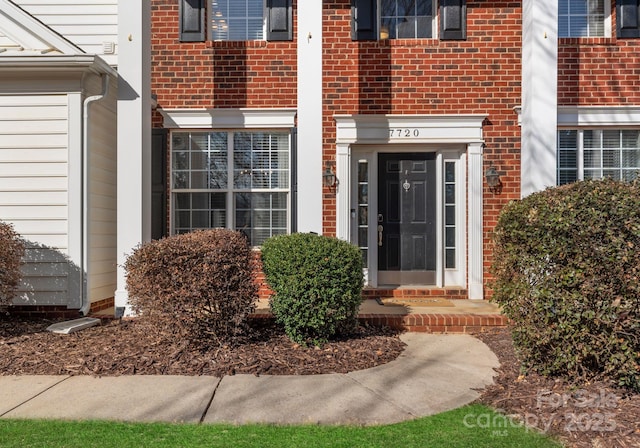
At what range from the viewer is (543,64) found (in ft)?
19.7

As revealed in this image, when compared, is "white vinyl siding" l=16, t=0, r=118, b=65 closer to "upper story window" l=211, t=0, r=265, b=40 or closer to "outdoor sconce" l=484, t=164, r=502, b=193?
"upper story window" l=211, t=0, r=265, b=40

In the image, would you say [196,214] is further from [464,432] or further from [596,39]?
[596,39]

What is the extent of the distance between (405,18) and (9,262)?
6.47 m

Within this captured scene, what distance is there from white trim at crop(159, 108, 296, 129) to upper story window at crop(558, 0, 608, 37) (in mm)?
4512

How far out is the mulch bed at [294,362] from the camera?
123 inches

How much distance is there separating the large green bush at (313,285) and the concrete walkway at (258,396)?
0.68m

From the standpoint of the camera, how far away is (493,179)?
701 centimetres

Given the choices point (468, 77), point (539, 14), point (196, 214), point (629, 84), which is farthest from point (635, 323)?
point (196, 214)

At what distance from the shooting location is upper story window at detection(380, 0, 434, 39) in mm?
7285

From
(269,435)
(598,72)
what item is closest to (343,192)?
(598,72)

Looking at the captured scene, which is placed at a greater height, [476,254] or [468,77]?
[468,77]

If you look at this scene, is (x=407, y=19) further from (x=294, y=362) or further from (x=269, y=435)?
(x=269, y=435)

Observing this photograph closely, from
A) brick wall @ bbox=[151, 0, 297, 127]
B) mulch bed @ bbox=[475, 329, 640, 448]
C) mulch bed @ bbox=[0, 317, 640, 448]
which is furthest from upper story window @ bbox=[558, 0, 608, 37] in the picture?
mulch bed @ bbox=[475, 329, 640, 448]

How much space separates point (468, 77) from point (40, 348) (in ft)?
22.2
